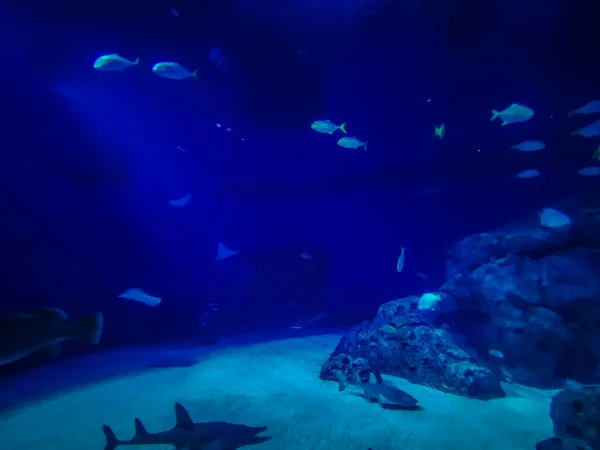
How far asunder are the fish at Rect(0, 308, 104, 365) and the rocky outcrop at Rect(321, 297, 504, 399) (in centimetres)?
490

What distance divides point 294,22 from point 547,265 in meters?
8.19

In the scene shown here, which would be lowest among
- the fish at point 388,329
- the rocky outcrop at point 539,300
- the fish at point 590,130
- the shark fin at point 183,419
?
the shark fin at point 183,419

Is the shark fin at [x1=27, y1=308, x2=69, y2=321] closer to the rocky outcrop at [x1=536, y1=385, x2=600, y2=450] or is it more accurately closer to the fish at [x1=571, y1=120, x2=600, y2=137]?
the rocky outcrop at [x1=536, y1=385, x2=600, y2=450]

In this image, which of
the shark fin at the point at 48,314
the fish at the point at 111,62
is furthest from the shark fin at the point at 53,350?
the fish at the point at 111,62

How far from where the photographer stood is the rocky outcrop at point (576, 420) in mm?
4055

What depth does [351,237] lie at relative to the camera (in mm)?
19766

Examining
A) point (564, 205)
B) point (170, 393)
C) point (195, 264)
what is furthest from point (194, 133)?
point (564, 205)

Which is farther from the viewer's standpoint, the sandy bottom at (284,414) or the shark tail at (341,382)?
the shark tail at (341,382)

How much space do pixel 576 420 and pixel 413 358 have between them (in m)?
3.00

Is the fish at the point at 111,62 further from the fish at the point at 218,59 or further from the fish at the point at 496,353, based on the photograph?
the fish at the point at 496,353

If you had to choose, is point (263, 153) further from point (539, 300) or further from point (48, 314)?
point (48, 314)

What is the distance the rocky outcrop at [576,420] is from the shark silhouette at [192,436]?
373 cm

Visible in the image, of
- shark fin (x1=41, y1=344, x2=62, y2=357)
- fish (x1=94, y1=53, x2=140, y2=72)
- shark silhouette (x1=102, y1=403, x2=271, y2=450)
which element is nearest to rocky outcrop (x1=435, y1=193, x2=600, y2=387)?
shark silhouette (x1=102, y1=403, x2=271, y2=450)

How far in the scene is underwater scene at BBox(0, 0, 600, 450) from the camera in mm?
5219
